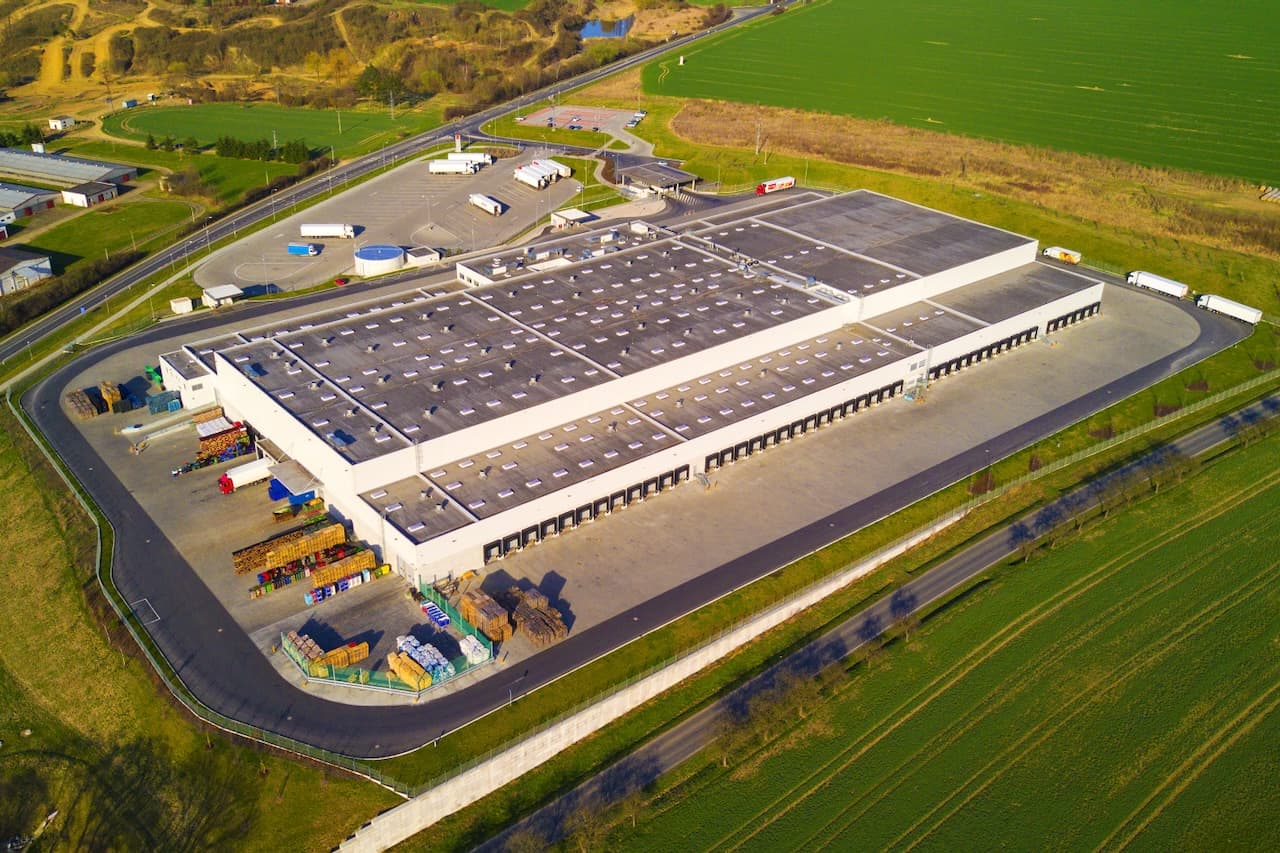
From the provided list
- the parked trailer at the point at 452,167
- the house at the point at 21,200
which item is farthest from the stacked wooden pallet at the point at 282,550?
the parked trailer at the point at 452,167

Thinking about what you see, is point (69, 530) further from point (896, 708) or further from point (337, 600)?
point (896, 708)

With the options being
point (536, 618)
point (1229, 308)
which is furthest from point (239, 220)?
point (1229, 308)

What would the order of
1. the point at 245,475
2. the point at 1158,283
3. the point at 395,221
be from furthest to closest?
1. the point at 395,221
2. the point at 1158,283
3. the point at 245,475

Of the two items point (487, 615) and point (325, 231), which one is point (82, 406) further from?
point (487, 615)

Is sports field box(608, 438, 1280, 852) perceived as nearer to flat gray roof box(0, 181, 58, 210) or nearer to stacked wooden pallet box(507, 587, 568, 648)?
stacked wooden pallet box(507, 587, 568, 648)

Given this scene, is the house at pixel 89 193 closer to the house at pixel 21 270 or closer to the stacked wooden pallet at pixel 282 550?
the house at pixel 21 270

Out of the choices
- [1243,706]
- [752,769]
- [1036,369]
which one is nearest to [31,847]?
[752,769]

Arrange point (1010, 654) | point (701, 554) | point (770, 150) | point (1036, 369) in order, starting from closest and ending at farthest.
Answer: point (1010, 654)
point (701, 554)
point (1036, 369)
point (770, 150)
